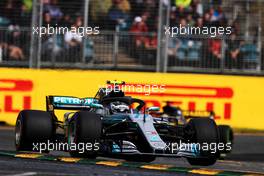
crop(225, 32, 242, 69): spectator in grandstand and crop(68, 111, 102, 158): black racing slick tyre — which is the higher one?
crop(225, 32, 242, 69): spectator in grandstand

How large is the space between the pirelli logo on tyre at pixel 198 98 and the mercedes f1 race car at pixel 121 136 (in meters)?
6.96

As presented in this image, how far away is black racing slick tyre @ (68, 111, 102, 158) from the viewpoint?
10727 millimetres

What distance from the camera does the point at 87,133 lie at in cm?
1073

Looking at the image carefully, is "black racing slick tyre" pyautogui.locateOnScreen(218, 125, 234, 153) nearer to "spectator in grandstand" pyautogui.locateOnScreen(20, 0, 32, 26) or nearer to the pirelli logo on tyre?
the pirelli logo on tyre

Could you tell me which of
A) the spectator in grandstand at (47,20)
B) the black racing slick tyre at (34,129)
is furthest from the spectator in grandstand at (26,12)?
the black racing slick tyre at (34,129)

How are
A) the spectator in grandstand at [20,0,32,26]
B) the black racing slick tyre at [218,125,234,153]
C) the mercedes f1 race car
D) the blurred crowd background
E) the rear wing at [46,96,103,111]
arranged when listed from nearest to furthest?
the mercedes f1 race car → the black racing slick tyre at [218,125,234,153] → the rear wing at [46,96,103,111] → the blurred crowd background → the spectator in grandstand at [20,0,32,26]

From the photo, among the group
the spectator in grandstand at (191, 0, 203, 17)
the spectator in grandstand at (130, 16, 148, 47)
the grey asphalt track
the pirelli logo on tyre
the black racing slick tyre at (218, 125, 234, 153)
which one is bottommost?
the grey asphalt track

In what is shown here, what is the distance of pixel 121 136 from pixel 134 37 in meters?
7.92

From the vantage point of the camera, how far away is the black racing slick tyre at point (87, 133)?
10.7 metres

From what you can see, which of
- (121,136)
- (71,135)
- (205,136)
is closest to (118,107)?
(121,136)

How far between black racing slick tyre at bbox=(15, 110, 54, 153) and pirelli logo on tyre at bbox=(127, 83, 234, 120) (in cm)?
770

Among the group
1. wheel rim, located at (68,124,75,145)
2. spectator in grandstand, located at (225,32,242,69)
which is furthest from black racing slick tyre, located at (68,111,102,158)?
spectator in grandstand, located at (225,32,242,69)

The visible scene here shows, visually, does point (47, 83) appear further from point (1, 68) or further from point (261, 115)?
point (261, 115)

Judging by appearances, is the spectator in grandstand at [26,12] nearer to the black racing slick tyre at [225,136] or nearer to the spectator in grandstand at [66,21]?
the spectator in grandstand at [66,21]
